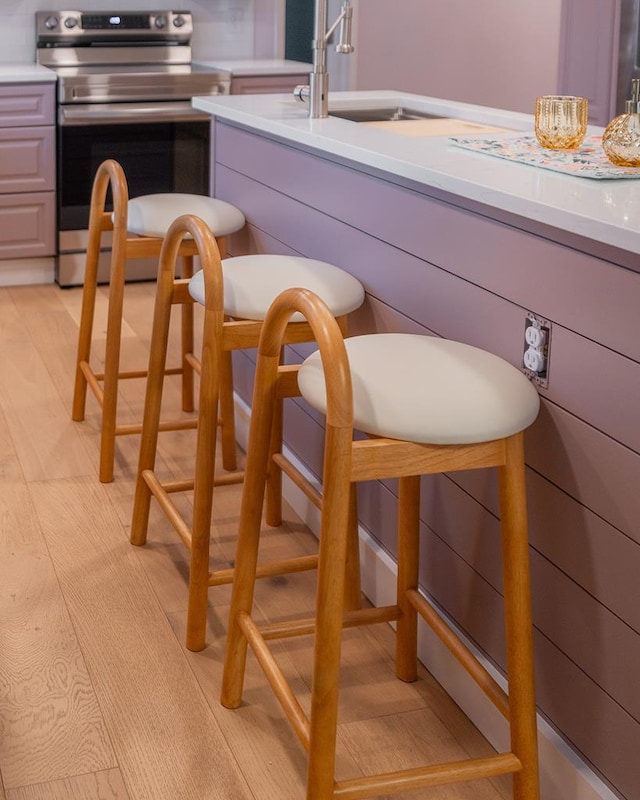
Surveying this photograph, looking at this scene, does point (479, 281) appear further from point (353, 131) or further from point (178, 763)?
point (178, 763)

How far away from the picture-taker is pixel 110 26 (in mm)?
5035

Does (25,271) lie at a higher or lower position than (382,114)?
lower

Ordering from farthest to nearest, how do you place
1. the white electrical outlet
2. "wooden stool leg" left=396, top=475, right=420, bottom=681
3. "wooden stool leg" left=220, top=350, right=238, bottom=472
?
1. "wooden stool leg" left=220, top=350, right=238, bottom=472
2. "wooden stool leg" left=396, top=475, right=420, bottom=681
3. the white electrical outlet

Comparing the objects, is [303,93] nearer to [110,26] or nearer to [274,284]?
[274,284]

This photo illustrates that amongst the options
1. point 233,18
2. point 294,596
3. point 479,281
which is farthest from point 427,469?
point 233,18

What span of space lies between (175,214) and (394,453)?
5.30 ft

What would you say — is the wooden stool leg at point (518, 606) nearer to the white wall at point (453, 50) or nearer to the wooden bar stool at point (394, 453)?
the wooden bar stool at point (394, 453)

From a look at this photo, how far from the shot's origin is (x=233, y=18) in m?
5.36

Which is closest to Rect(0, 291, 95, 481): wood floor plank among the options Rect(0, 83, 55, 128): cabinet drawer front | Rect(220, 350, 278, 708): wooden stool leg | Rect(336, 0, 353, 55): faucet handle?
Rect(0, 83, 55, 128): cabinet drawer front

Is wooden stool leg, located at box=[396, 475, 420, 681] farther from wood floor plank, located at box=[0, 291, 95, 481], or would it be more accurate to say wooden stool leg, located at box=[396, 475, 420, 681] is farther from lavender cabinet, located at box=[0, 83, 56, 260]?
lavender cabinet, located at box=[0, 83, 56, 260]

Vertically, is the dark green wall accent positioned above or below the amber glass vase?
above

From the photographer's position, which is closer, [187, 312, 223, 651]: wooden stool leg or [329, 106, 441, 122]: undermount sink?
[187, 312, 223, 651]: wooden stool leg

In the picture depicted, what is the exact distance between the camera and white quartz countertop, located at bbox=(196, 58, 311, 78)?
189 inches

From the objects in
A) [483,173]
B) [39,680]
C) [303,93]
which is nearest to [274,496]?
[39,680]
